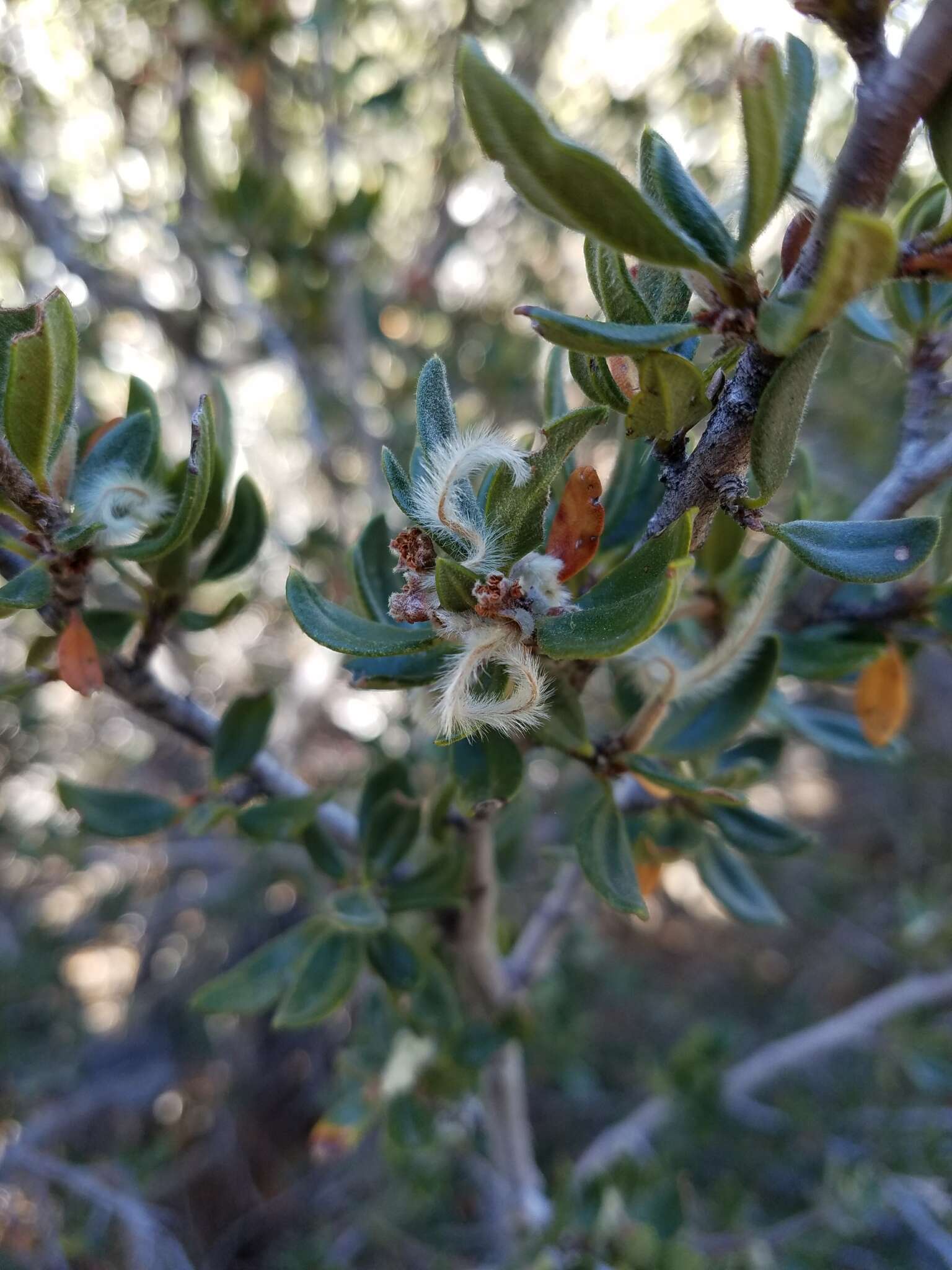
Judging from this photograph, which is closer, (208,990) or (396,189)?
(208,990)

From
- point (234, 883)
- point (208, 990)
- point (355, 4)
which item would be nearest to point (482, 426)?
point (208, 990)

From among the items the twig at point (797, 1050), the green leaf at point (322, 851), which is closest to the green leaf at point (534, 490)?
the green leaf at point (322, 851)

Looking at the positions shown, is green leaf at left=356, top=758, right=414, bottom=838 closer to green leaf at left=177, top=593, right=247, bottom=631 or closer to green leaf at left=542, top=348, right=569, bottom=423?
green leaf at left=177, top=593, right=247, bottom=631

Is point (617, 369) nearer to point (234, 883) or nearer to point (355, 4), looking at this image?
point (355, 4)

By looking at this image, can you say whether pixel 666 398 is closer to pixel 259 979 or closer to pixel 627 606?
pixel 627 606

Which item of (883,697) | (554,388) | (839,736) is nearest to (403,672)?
(554,388)
